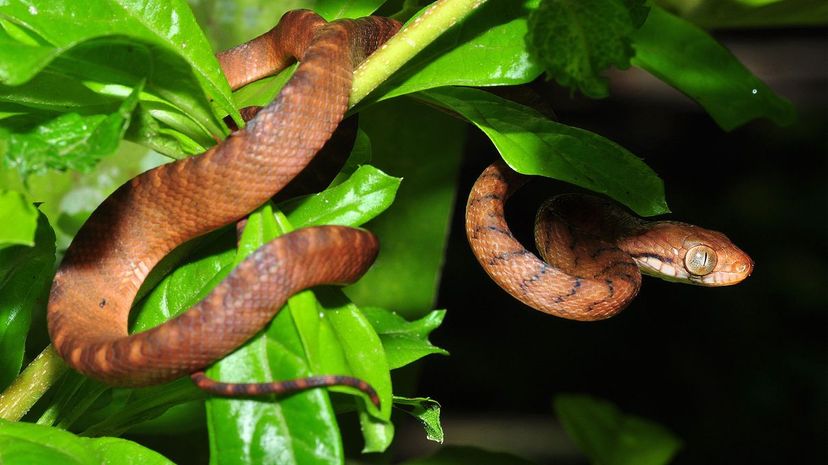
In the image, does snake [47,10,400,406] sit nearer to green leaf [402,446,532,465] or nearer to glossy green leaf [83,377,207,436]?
glossy green leaf [83,377,207,436]

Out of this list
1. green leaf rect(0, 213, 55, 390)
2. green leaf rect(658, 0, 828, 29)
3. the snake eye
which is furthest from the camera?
the snake eye

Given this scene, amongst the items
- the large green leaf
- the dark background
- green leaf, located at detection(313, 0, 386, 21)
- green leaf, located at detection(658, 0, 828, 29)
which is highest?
the large green leaf

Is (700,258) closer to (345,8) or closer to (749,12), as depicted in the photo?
(749,12)

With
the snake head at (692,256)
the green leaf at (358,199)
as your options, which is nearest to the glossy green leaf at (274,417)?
the green leaf at (358,199)

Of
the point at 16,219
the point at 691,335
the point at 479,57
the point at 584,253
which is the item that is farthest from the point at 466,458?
the point at 691,335

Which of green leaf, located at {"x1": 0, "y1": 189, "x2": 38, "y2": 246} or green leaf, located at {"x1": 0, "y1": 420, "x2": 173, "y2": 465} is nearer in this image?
green leaf, located at {"x1": 0, "y1": 189, "x2": 38, "y2": 246}

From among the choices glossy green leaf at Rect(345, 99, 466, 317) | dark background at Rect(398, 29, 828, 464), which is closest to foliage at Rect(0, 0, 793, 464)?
glossy green leaf at Rect(345, 99, 466, 317)

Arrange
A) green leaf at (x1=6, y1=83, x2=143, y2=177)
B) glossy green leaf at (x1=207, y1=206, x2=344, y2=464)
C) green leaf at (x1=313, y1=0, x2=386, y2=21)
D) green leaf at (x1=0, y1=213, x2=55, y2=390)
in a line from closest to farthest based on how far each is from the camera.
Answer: green leaf at (x1=6, y1=83, x2=143, y2=177) → glossy green leaf at (x1=207, y1=206, x2=344, y2=464) → green leaf at (x1=0, y1=213, x2=55, y2=390) → green leaf at (x1=313, y1=0, x2=386, y2=21)
